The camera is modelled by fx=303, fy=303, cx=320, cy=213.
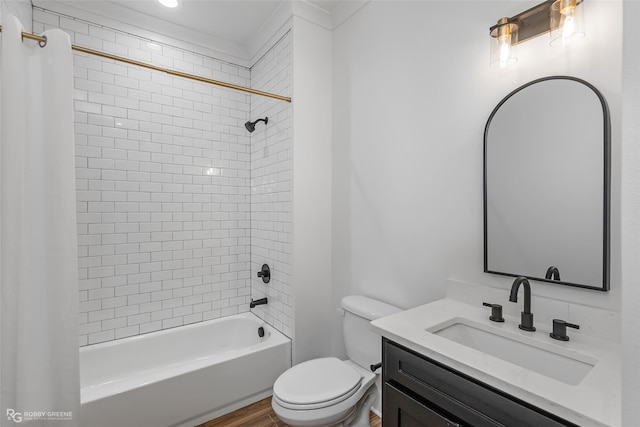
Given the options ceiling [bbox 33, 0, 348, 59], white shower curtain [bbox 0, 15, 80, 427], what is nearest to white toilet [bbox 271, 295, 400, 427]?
white shower curtain [bbox 0, 15, 80, 427]

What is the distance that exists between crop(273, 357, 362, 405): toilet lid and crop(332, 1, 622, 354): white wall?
1.61 feet

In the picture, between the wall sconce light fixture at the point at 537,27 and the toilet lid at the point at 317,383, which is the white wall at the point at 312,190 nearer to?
the toilet lid at the point at 317,383

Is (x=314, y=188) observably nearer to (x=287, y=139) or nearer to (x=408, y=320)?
(x=287, y=139)

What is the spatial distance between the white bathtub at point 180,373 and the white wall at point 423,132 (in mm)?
801

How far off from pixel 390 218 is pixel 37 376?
1821mm

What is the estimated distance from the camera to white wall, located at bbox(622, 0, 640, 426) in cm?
43

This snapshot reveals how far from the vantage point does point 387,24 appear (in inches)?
72.6

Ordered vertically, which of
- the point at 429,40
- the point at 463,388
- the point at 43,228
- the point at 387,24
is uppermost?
the point at 387,24

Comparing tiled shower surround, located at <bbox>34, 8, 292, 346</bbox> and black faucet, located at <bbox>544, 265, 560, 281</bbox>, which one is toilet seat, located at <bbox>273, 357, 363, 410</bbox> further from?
black faucet, located at <bbox>544, 265, 560, 281</bbox>

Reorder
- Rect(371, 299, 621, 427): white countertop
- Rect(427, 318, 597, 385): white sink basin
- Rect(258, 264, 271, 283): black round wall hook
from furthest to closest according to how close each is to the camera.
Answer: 1. Rect(258, 264, 271, 283): black round wall hook
2. Rect(427, 318, 597, 385): white sink basin
3. Rect(371, 299, 621, 427): white countertop

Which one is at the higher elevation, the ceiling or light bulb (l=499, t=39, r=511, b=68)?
the ceiling

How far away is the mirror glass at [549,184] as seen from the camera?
3.51 feet

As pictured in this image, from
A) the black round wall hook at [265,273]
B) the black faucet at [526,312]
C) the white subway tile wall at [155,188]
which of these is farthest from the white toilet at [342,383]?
the white subway tile wall at [155,188]

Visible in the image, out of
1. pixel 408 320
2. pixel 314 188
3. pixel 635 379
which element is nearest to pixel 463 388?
pixel 408 320
